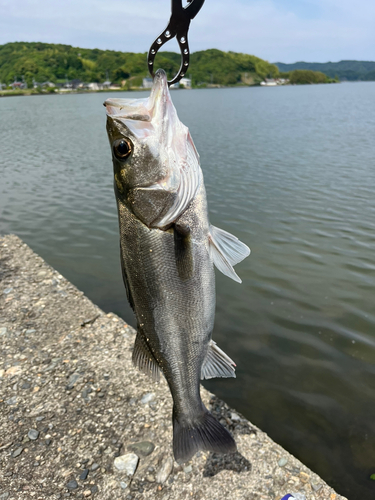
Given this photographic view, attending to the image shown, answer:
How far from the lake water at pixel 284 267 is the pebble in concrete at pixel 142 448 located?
207cm

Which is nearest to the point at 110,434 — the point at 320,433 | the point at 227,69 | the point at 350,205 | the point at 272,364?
the point at 320,433

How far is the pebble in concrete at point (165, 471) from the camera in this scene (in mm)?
3002

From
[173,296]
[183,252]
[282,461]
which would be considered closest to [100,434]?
[282,461]

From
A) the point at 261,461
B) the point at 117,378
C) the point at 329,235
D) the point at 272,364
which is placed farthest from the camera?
the point at 329,235

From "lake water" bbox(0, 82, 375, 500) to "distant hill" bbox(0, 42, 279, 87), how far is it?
141 meters

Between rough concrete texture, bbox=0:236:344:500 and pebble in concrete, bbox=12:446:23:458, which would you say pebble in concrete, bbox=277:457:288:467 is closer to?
rough concrete texture, bbox=0:236:344:500

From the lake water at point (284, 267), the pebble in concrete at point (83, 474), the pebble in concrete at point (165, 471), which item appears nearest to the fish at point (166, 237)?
the pebble in concrete at point (165, 471)

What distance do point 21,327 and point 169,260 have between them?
3484mm

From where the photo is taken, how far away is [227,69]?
179000 millimetres

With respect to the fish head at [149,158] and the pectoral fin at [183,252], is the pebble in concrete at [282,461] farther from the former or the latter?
the fish head at [149,158]

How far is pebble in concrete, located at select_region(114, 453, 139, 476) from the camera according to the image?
3.07 meters

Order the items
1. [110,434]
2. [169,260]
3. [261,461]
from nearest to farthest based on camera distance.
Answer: [169,260] < [261,461] < [110,434]

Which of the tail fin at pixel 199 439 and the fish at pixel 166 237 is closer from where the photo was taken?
the fish at pixel 166 237

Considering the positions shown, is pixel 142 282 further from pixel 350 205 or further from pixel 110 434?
pixel 350 205
